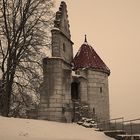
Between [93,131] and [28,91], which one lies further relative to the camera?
[28,91]

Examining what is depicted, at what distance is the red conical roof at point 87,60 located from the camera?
33344mm

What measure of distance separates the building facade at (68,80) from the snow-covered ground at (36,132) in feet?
12.9

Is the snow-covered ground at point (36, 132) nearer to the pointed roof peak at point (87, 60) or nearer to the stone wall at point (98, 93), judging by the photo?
the stone wall at point (98, 93)

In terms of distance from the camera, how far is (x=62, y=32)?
3020 centimetres

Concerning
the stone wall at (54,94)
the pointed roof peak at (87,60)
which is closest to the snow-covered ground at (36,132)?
the stone wall at (54,94)

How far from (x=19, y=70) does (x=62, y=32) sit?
15.0 feet

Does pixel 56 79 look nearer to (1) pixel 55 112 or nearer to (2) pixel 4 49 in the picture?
(1) pixel 55 112

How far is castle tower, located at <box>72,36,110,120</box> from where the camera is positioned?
3225cm

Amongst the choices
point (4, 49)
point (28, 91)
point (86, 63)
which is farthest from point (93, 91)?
point (4, 49)

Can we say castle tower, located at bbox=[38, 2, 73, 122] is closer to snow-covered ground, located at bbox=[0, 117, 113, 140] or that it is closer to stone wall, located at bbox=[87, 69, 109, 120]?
snow-covered ground, located at bbox=[0, 117, 113, 140]

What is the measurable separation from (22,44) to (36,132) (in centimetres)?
1142

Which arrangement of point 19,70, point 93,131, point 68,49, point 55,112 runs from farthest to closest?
point 68,49
point 19,70
point 55,112
point 93,131

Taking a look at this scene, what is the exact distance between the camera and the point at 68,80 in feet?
93.9

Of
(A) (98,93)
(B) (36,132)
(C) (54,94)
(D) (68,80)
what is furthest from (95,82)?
(B) (36,132)
